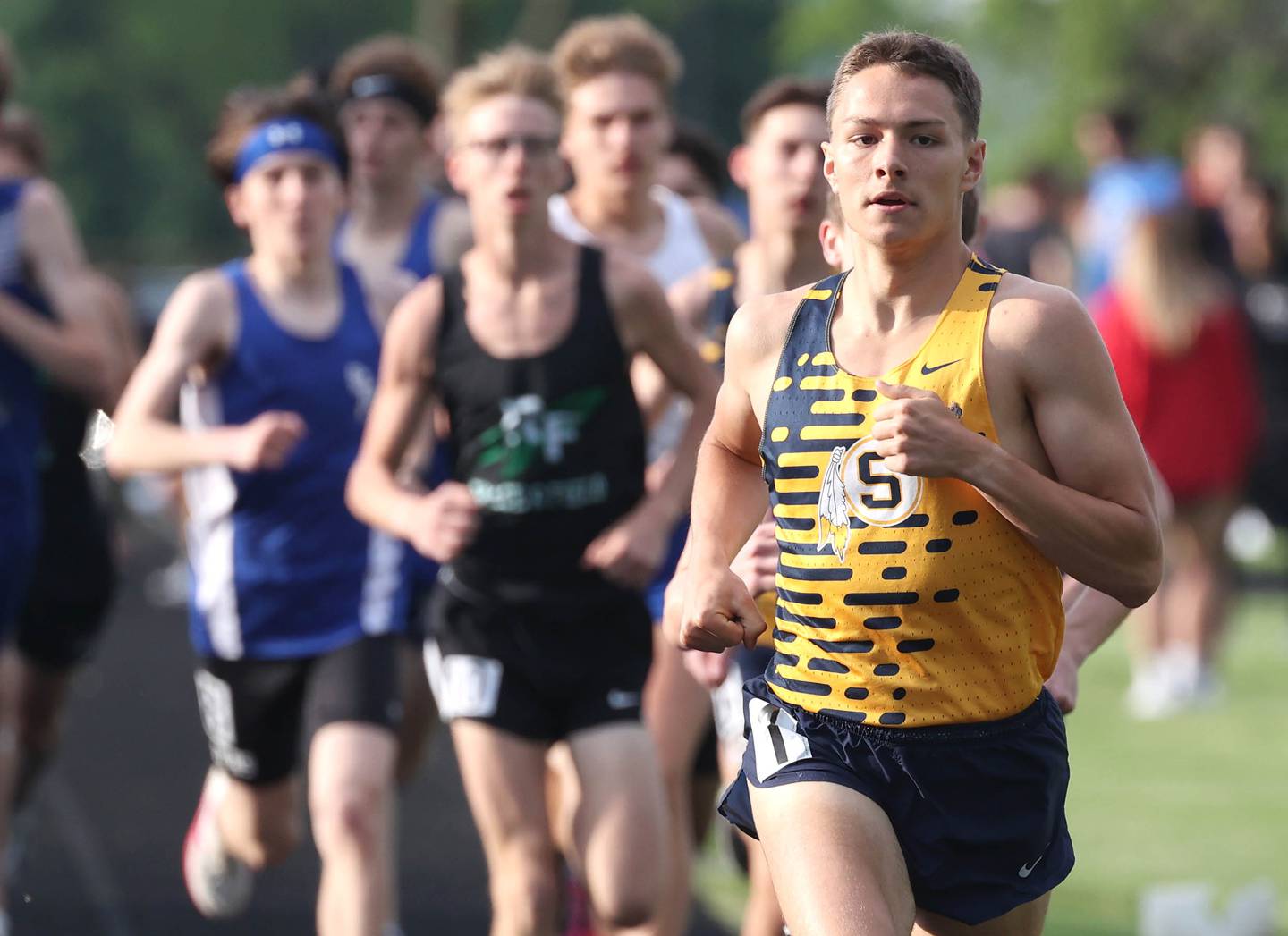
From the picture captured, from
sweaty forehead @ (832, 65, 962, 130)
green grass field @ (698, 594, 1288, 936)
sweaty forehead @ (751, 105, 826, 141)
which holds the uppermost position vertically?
sweaty forehead @ (832, 65, 962, 130)

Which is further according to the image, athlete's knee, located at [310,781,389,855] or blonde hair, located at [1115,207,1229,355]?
blonde hair, located at [1115,207,1229,355]

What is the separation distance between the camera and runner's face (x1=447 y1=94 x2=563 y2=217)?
6312 millimetres

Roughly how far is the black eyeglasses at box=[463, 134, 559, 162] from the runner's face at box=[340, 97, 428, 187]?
6.84ft

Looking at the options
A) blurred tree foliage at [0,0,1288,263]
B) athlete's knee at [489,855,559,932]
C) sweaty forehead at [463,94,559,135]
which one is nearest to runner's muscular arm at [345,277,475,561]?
sweaty forehead at [463,94,559,135]

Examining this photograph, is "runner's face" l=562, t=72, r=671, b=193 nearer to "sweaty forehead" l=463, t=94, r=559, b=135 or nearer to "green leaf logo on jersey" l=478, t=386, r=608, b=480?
"sweaty forehead" l=463, t=94, r=559, b=135

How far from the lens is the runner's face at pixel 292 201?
6898 mm

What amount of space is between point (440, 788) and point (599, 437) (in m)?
5.05

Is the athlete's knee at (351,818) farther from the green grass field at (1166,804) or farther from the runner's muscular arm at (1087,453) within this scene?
the runner's muscular arm at (1087,453)

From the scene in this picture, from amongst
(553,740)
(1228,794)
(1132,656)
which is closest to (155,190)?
(1132,656)

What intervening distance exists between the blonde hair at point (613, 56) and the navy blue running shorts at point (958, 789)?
3.88 meters

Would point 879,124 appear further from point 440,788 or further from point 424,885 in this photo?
point 440,788

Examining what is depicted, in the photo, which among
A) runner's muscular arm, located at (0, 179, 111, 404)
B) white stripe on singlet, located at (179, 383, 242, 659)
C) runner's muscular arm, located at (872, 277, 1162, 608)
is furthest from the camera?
runner's muscular arm, located at (0, 179, 111, 404)

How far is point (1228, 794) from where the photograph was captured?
10.3 meters

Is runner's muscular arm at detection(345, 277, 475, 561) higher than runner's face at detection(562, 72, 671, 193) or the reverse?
the reverse
